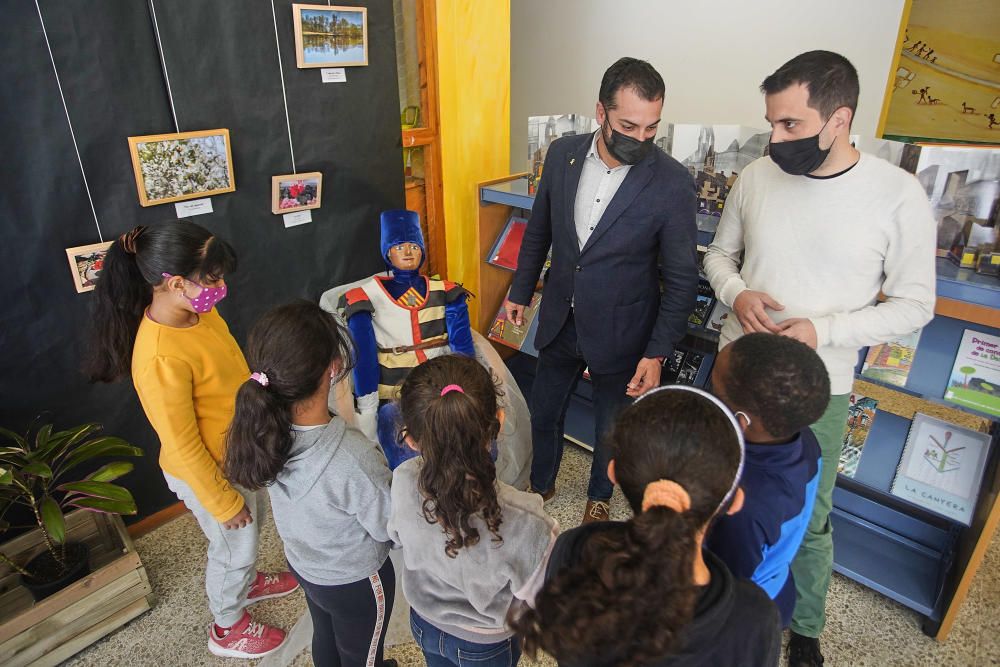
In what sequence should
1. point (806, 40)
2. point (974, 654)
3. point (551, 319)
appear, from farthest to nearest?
point (806, 40), point (551, 319), point (974, 654)

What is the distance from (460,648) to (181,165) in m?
1.87

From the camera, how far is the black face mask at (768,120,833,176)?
1448 millimetres

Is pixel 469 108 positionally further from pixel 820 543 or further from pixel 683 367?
pixel 820 543

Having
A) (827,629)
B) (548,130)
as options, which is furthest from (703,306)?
(827,629)

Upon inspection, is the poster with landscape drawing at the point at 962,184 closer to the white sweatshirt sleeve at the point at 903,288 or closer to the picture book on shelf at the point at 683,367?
the white sweatshirt sleeve at the point at 903,288

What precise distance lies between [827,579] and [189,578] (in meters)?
2.19

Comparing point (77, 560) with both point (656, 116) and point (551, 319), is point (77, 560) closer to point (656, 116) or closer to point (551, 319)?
point (551, 319)

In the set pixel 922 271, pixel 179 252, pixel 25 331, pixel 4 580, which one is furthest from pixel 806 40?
pixel 4 580

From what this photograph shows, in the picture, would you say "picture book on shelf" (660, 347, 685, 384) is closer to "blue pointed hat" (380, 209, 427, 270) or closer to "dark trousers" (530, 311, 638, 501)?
"dark trousers" (530, 311, 638, 501)

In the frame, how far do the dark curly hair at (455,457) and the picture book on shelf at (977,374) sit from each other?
1.57m

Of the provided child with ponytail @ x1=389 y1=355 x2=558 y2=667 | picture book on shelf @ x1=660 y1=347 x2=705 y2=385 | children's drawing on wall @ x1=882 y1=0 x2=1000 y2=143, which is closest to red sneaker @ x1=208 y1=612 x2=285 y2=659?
child with ponytail @ x1=389 y1=355 x2=558 y2=667

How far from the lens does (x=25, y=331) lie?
6.37 feet

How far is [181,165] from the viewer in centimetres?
211

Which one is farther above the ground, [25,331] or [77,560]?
[25,331]
